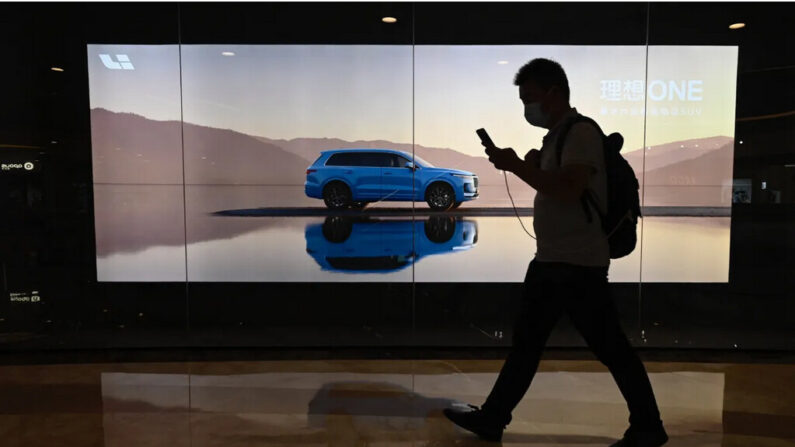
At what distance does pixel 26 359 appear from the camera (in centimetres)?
339

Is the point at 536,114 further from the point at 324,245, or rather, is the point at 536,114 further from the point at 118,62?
the point at 118,62

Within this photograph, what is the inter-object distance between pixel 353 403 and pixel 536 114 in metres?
1.71

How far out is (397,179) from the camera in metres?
3.50

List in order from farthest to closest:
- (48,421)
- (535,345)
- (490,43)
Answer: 1. (490,43)
2. (48,421)
3. (535,345)

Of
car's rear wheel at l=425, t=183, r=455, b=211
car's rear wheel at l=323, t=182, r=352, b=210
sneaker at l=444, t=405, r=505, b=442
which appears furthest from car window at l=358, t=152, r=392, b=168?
sneaker at l=444, t=405, r=505, b=442

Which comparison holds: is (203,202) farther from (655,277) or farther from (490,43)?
(655,277)

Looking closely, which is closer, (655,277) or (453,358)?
(453,358)

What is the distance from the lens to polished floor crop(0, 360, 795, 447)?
2.27 m

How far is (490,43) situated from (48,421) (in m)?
3.33

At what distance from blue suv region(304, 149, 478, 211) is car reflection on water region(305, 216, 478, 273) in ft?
0.49

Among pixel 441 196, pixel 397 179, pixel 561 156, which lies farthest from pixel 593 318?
pixel 397 179

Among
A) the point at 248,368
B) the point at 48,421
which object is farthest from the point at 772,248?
the point at 48,421

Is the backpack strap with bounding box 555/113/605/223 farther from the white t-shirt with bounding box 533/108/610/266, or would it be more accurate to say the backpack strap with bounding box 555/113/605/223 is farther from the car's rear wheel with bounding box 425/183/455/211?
the car's rear wheel with bounding box 425/183/455/211

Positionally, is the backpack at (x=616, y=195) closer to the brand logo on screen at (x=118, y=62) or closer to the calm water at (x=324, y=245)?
the calm water at (x=324, y=245)
